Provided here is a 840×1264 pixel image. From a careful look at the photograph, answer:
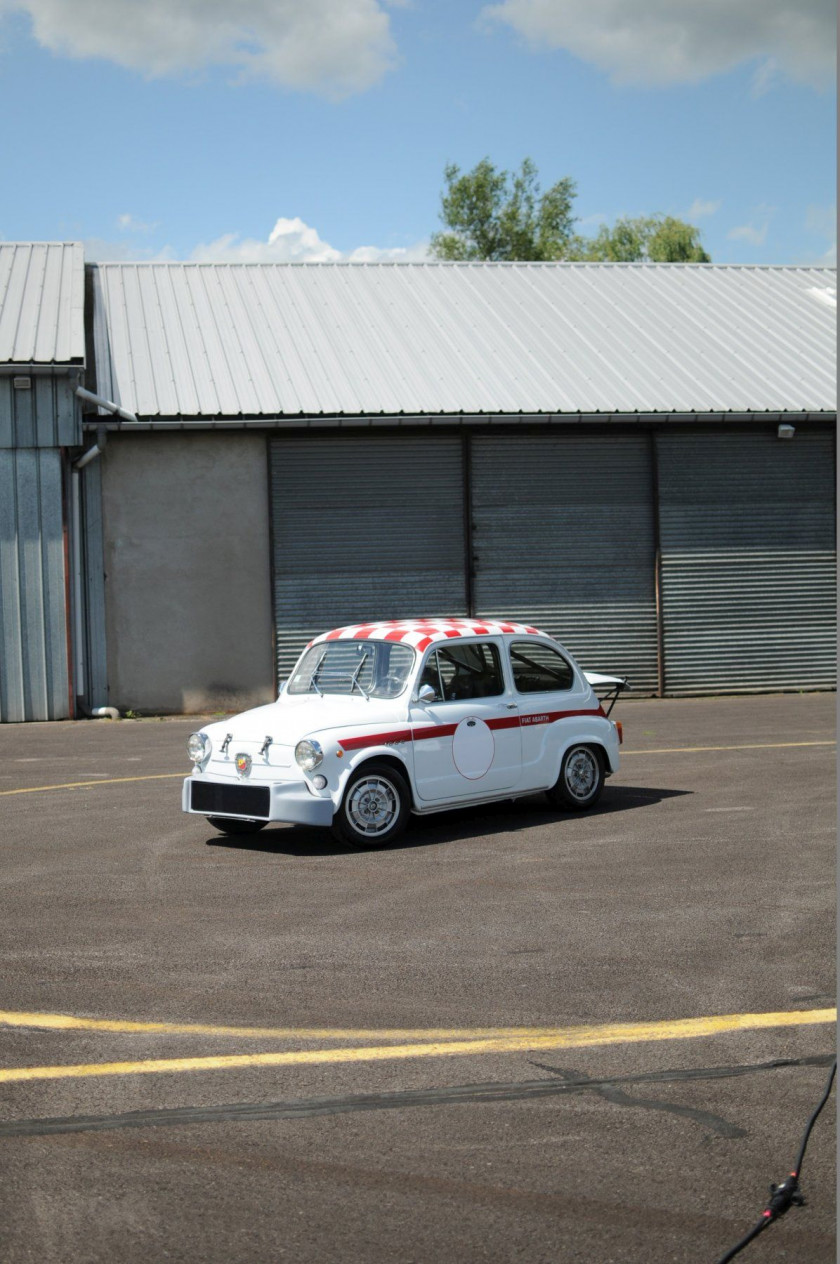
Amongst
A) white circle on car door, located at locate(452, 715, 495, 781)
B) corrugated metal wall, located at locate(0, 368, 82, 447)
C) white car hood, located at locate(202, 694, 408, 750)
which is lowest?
white circle on car door, located at locate(452, 715, 495, 781)

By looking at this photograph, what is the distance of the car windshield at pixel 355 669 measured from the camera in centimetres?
1029

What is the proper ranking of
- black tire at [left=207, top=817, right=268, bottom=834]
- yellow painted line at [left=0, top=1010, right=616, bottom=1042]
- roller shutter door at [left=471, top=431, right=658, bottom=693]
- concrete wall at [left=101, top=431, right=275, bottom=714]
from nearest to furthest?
yellow painted line at [left=0, top=1010, right=616, bottom=1042] → black tire at [left=207, top=817, right=268, bottom=834] → concrete wall at [left=101, top=431, right=275, bottom=714] → roller shutter door at [left=471, top=431, right=658, bottom=693]

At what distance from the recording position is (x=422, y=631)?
10.6 metres

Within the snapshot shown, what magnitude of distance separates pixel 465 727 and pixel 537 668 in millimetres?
1076

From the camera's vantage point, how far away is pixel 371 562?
21.1 m

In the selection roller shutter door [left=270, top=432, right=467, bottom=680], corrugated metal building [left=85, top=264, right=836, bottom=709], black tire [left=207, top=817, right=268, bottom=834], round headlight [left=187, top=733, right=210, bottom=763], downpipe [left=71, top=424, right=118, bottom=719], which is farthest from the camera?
roller shutter door [left=270, top=432, right=467, bottom=680]

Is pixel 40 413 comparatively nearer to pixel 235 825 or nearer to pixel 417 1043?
pixel 235 825

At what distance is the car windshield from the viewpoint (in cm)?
1029

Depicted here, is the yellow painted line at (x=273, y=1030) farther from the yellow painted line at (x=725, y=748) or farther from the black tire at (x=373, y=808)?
the yellow painted line at (x=725, y=748)

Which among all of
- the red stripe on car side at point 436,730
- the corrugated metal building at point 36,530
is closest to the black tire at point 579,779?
the red stripe on car side at point 436,730

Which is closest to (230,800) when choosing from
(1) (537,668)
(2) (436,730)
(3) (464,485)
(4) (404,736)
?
(4) (404,736)

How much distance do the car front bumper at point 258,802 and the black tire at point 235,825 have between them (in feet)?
0.98

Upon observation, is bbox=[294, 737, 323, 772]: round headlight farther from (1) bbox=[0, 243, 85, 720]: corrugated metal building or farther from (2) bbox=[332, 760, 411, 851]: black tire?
(1) bbox=[0, 243, 85, 720]: corrugated metal building

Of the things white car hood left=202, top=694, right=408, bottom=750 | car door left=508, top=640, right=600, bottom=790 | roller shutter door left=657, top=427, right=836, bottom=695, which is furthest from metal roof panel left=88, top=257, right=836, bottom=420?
white car hood left=202, top=694, right=408, bottom=750
